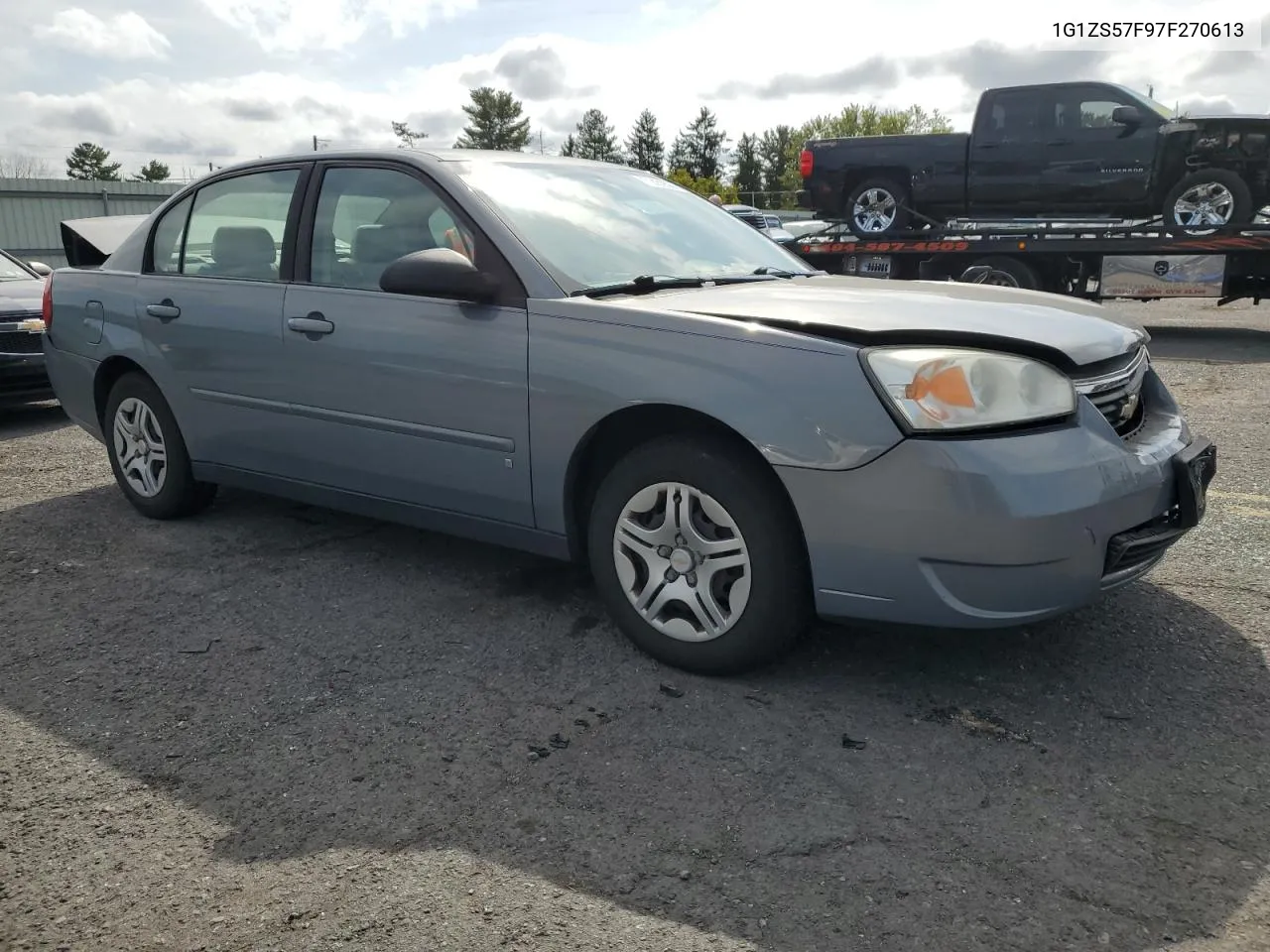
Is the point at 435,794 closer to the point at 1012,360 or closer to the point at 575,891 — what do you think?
the point at 575,891

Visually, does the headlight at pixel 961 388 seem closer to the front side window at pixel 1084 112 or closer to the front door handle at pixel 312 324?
the front door handle at pixel 312 324

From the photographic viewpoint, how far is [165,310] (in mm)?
4824

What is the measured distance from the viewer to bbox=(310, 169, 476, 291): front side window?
13.0 ft

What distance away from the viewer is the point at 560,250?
371cm

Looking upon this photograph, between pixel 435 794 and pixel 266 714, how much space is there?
73 centimetres

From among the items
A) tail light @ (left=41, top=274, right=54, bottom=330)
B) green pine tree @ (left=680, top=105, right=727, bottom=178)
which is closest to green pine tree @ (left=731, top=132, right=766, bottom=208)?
green pine tree @ (left=680, top=105, right=727, bottom=178)

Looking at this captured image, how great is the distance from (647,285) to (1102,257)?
410 inches

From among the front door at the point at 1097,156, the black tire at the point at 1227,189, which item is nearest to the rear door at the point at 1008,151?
the front door at the point at 1097,156

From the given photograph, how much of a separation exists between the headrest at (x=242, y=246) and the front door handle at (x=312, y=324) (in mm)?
386

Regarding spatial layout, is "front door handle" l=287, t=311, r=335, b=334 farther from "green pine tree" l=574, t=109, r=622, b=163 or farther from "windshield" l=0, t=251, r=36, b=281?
"green pine tree" l=574, t=109, r=622, b=163

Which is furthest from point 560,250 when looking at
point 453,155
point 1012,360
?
point 1012,360

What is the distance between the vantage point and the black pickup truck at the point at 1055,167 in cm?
1204

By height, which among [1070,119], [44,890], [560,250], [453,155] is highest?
[1070,119]

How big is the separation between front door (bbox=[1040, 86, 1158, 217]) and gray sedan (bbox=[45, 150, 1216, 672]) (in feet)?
31.3
